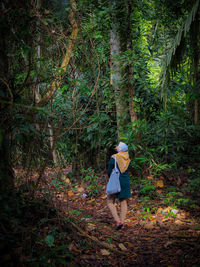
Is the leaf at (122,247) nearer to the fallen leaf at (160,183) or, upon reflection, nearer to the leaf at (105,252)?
the leaf at (105,252)

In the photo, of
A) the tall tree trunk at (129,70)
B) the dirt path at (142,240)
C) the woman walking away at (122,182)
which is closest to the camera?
the dirt path at (142,240)

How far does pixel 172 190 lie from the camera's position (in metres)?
5.73

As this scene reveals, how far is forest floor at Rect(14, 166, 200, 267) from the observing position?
3.05m

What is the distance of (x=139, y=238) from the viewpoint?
396 cm

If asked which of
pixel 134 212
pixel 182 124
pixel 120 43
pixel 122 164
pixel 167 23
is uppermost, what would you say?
pixel 167 23

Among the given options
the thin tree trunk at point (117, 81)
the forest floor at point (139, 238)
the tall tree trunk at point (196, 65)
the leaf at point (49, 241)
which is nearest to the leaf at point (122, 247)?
the forest floor at point (139, 238)

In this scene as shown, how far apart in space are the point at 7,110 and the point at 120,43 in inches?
214

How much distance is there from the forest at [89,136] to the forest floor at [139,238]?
0.8 inches

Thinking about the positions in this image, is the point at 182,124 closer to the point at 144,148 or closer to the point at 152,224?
the point at 144,148

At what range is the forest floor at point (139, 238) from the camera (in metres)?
3.05

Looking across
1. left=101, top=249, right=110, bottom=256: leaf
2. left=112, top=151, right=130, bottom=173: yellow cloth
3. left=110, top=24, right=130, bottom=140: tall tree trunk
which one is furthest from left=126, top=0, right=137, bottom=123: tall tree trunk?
left=101, top=249, right=110, bottom=256: leaf

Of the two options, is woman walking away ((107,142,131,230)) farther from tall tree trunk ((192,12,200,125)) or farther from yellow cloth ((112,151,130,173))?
tall tree trunk ((192,12,200,125))

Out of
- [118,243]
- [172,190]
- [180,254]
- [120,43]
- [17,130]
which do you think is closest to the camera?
[17,130]

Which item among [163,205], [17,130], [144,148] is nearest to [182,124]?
[144,148]
